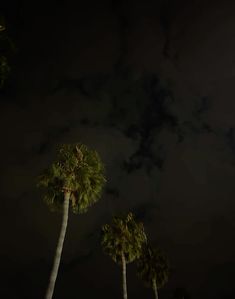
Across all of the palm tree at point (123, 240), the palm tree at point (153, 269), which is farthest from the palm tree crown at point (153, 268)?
the palm tree at point (123, 240)

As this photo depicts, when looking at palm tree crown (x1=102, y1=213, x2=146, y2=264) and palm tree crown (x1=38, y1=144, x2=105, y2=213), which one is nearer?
palm tree crown (x1=38, y1=144, x2=105, y2=213)

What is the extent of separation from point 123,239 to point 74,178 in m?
16.1

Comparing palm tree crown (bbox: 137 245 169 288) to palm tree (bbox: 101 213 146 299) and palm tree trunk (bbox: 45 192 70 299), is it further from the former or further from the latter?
palm tree trunk (bbox: 45 192 70 299)

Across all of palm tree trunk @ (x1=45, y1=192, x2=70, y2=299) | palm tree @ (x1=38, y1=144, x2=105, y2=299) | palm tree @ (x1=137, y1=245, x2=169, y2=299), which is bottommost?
palm tree trunk @ (x1=45, y1=192, x2=70, y2=299)

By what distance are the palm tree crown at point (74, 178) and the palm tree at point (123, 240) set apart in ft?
46.2

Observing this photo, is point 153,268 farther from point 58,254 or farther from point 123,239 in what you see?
point 58,254

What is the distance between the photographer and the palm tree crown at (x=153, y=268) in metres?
51.2

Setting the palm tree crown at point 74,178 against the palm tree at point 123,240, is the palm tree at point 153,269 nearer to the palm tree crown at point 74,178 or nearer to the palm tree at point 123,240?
the palm tree at point 123,240

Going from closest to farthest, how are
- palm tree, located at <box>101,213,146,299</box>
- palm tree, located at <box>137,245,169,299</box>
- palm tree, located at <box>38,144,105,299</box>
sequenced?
palm tree, located at <box>38,144,105,299</box> → palm tree, located at <box>101,213,146,299</box> → palm tree, located at <box>137,245,169,299</box>

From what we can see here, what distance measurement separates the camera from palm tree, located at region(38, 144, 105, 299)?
95.5 ft

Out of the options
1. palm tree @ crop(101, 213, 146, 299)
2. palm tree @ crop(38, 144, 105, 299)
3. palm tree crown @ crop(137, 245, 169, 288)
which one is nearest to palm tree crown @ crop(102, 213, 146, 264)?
palm tree @ crop(101, 213, 146, 299)

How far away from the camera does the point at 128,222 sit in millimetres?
43406

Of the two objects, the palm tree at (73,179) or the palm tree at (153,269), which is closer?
the palm tree at (73,179)

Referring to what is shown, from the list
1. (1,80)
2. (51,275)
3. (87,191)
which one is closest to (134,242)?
(87,191)
